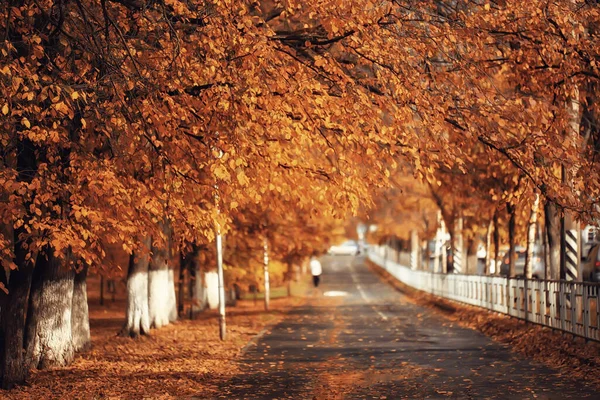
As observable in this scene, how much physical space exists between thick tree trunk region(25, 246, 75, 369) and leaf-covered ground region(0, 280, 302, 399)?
0.31m

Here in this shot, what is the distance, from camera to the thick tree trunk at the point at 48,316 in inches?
682

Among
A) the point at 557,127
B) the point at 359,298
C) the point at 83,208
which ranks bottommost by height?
the point at 359,298

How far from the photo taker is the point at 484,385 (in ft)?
50.2

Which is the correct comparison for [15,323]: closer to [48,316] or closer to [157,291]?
[48,316]

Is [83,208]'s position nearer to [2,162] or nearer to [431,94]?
[2,162]

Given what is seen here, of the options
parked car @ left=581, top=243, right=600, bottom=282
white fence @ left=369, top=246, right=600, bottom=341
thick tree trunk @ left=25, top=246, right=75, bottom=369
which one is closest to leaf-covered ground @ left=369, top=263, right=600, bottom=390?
white fence @ left=369, top=246, right=600, bottom=341

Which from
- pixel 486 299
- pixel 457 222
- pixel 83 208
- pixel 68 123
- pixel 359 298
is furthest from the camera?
pixel 359 298

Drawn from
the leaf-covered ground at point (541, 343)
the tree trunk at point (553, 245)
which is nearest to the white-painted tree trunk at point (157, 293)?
the leaf-covered ground at point (541, 343)

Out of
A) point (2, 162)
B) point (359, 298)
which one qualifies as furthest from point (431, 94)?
point (359, 298)

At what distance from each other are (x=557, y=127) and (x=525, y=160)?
4.44 ft

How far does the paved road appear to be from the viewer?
47.9 feet

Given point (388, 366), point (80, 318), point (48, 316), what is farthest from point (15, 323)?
point (388, 366)

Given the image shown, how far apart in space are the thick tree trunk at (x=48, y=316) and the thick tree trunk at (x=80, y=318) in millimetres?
3387

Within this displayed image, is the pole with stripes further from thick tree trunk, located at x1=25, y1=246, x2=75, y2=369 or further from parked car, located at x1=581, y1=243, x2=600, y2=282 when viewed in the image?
thick tree trunk, located at x1=25, y1=246, x2=75, y2=369
